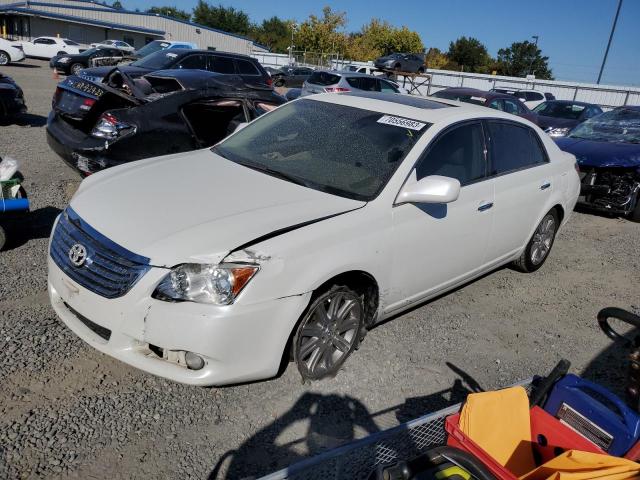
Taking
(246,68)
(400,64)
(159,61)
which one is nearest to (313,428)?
(159,61)

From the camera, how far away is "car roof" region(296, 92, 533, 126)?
Result: 4016 millimetres

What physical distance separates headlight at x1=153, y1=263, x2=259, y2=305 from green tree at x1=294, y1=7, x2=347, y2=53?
201 ft

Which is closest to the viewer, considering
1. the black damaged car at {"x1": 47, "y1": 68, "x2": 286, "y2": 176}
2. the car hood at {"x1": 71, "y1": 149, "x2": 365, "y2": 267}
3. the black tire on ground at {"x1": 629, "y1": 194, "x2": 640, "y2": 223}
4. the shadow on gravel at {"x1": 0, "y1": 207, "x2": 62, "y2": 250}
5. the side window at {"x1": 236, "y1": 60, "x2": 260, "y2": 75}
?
the car hood at {"x1": 71, "y1": 149, "x2": 365, "y2": 267}

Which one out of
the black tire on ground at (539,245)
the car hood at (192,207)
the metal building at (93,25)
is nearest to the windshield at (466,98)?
the black tire on ground at (539,245)

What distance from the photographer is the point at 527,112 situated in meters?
15.6

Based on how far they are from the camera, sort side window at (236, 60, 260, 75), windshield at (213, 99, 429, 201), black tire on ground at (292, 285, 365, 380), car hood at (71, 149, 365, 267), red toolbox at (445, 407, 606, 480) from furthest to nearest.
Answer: side window at (236, 60, 260, 75)
windshield at (213, 99, 429, 201)
black tire on ground at (292, 285, 365, 380)
car hood at (71, 149, 365, 267)
red toolbox at (445, 407, 606, 480)

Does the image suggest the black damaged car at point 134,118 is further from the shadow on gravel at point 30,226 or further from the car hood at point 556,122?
the car hood at point 556,122

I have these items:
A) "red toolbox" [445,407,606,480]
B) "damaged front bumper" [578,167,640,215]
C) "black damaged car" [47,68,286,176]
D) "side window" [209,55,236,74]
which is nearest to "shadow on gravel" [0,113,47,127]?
"side window" [209,55,236,74]

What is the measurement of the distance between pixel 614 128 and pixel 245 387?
8460mm

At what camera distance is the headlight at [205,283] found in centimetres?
269

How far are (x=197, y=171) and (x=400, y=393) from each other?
2.00m

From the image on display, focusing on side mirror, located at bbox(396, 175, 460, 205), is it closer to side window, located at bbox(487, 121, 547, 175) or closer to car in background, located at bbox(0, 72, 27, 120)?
side window, located at bbox(487, 121, 547, 175)

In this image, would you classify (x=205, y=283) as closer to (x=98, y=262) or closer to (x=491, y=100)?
(x=98, y=262)

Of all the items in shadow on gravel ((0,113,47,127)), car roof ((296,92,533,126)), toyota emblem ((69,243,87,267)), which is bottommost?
shadow on gravel ((0,113,47,127))
